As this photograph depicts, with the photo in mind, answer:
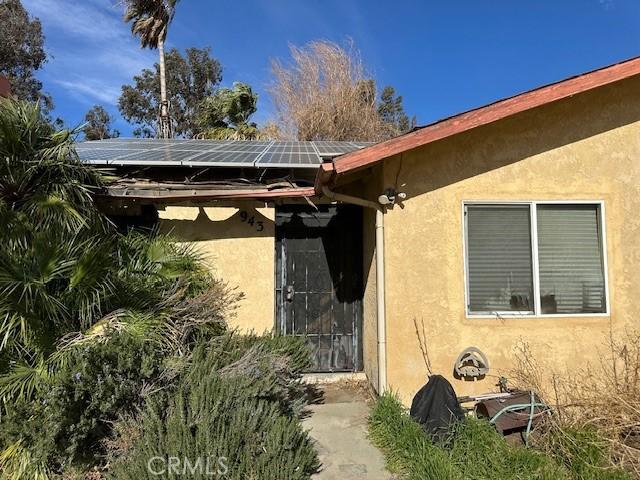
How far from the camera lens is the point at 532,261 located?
5742 millimetres

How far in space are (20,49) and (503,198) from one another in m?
28.3

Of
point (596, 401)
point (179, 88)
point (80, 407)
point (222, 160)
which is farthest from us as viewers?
point (179, 88)

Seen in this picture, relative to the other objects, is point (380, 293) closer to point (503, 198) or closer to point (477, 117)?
point (503, 198)

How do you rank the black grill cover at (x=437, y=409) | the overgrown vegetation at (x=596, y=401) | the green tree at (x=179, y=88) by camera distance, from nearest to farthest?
the overgrown vegetation at (x=596, y=401)
the black grill cover at (x=437, y=409)
the green tree at (x=179, y=88)

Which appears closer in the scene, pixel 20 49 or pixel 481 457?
pixel 481 457

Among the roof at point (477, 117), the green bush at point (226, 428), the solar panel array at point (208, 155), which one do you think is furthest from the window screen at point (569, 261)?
the green bush at point (226, 428)

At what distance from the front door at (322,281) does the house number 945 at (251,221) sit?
0.46m

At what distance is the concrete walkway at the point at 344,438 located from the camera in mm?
4353

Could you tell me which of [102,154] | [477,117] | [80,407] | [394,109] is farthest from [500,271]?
[394,109]

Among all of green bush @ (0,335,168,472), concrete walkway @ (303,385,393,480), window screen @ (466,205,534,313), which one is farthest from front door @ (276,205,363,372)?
green bush @ (0,335,168,472)

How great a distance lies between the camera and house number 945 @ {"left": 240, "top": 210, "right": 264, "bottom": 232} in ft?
22.2

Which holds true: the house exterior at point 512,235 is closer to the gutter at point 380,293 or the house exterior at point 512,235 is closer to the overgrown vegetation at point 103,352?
the gutter at point 380,293

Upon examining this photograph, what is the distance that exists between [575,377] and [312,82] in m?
15.6

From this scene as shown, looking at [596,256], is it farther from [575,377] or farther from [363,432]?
[363,432]
